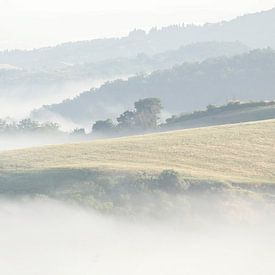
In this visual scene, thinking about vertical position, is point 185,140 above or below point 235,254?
above

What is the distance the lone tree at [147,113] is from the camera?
151 meters

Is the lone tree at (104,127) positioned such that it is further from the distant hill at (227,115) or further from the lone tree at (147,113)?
the distant hill at (227,115)

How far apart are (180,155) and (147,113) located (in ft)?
243

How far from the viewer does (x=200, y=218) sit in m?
62.4

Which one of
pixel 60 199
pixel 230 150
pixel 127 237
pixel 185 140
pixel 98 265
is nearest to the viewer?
pixel 98 265

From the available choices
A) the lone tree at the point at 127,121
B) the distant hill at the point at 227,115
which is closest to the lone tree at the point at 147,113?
the lone tree at the point at 127,121

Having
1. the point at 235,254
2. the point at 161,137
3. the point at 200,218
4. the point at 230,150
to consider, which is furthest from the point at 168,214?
the point at 161,137

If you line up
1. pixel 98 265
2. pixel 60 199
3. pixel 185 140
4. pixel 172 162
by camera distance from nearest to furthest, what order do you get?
pixel 98 265, pixel 60 199, pixel 172 162, pixel 185 140

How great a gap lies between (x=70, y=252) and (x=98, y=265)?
352 cm

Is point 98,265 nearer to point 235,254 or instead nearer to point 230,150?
point 235,254

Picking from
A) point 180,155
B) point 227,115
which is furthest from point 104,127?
point 180,155

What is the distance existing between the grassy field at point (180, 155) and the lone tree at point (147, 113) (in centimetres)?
5625

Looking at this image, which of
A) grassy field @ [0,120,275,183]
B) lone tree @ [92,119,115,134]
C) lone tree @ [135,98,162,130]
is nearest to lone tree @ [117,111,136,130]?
lone tree @ [135,98,162,130]

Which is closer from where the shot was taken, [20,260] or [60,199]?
[20,260]
